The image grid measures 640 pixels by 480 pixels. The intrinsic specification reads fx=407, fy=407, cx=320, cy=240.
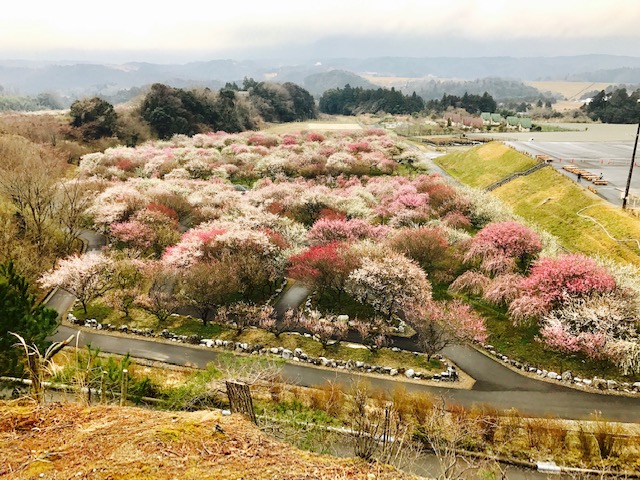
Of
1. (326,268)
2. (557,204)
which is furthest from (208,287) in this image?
(557,204)

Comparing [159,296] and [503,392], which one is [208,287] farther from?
[503,392]

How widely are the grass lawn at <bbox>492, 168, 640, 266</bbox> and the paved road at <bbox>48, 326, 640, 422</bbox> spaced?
12.5m

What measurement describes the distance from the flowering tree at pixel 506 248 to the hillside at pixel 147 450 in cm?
2060

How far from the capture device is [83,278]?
23.5 meters

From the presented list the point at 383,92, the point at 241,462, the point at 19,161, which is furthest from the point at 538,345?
the point at 383,92

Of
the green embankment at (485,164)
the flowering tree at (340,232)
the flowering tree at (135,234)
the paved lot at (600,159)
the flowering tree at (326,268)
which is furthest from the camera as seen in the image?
the green embankment at (485,164)

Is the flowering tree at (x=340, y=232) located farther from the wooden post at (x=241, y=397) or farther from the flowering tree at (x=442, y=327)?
the wooden post at (x=241, y=397)

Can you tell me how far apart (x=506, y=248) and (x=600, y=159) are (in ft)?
110

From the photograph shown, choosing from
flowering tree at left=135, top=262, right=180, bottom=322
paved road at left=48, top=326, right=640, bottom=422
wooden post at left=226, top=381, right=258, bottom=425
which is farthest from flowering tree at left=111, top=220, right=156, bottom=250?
wooden post at left=226, top=381, right=258, bottom=425

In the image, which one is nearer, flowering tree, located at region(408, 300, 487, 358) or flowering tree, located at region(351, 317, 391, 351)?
flowering tree, located at region(408, 300, 487, 358)

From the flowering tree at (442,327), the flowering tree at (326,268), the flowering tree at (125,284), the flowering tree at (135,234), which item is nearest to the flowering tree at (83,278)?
the flowering tree at (125,284)

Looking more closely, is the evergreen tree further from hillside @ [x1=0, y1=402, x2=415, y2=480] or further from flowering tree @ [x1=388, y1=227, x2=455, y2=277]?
flowering tree @ [x1=388, y1=227, x2=455, y2=277]

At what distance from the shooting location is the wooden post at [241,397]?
798 centimetres

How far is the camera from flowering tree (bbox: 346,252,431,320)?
21.7 meters
